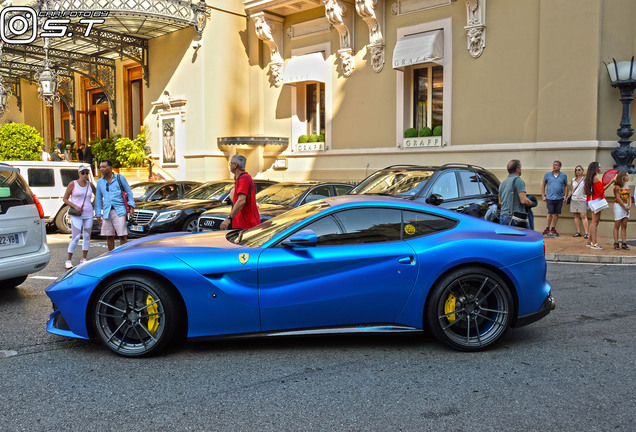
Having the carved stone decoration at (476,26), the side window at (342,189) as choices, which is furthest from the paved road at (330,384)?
the carved stone decoration at (476,26)

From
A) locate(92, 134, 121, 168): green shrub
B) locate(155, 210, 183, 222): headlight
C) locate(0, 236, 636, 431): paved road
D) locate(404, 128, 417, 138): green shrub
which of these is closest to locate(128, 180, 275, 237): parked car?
locate(155, 210, 183, 222): headlight

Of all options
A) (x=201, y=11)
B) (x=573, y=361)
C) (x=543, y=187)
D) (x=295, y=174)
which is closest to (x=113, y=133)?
(x=201, y=11)

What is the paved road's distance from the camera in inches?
136

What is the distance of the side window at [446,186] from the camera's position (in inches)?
343

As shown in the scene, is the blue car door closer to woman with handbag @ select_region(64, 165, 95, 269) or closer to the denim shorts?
woman with handbag @ select_region(64, 165, 95, 269)

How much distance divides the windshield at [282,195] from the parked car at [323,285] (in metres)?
5.54

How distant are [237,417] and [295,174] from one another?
53.1ft

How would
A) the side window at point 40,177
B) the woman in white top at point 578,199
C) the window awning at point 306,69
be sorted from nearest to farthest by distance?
the woman in white top at point 578,199
the side window at point 40,177
the window awning at point 306,69

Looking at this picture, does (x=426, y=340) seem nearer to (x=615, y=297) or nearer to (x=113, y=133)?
(x=615, y=297)

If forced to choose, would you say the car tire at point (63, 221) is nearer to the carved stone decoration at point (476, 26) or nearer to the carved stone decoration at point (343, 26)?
the carved stone decoration at point (343, 26)

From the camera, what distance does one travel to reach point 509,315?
478cm

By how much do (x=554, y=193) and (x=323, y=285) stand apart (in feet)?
32.5

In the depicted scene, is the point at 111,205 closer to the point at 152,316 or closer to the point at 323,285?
the point at 152,316

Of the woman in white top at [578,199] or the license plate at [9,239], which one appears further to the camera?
the woman in white top at [578,199]
